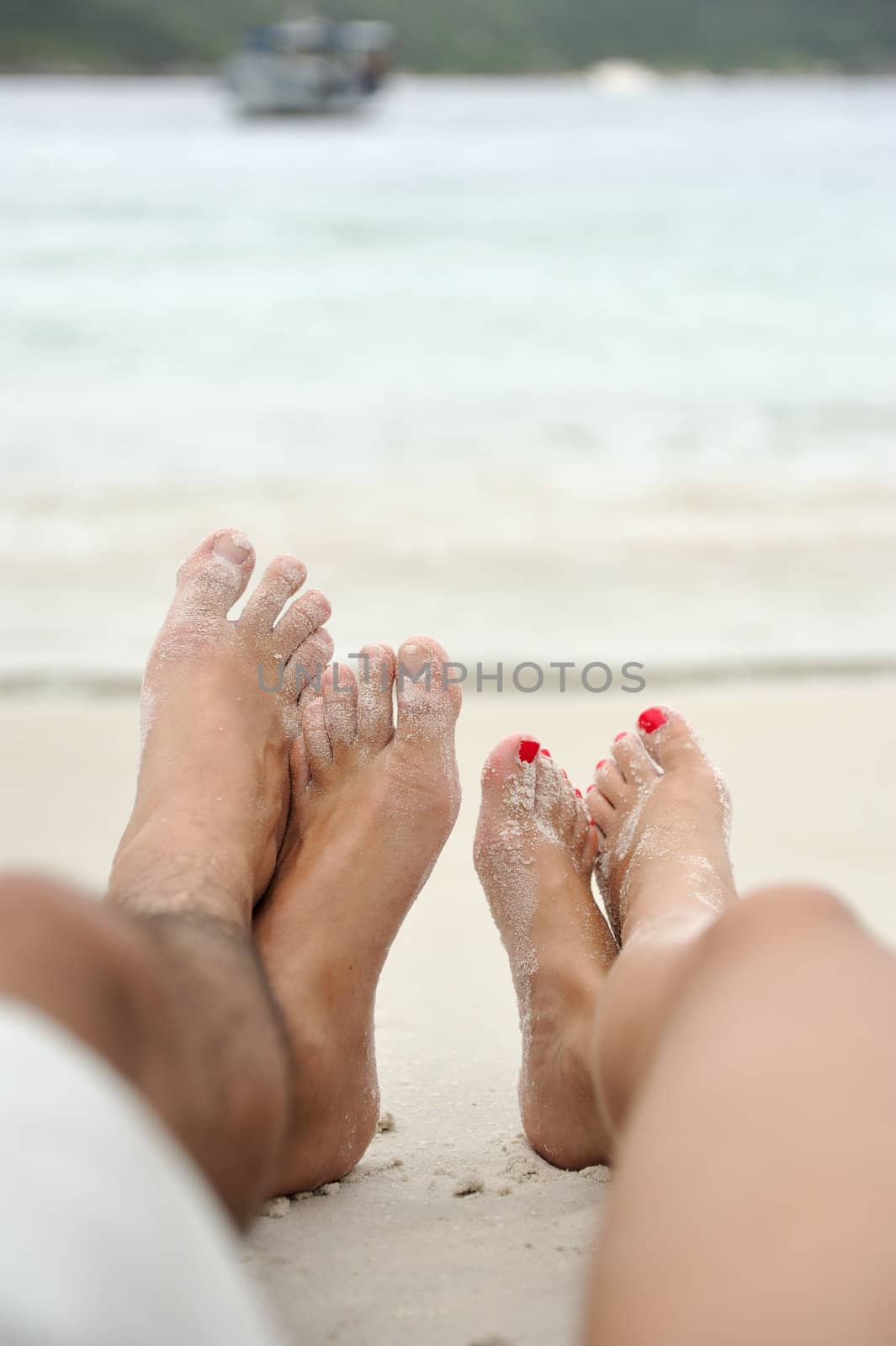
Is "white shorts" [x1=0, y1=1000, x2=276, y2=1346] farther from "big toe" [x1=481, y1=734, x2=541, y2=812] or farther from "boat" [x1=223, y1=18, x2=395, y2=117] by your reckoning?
"boat" [x1=223, y1=18, x2=395, y2=117]

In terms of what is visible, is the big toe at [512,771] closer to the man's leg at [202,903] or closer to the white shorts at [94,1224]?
the man's leg at [202,903]

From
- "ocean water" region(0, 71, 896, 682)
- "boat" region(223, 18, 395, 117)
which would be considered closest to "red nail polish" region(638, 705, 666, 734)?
"ocean water" region(0, 71, 896, 682)

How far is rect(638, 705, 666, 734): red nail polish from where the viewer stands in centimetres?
185

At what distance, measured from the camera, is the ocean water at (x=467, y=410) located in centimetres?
327

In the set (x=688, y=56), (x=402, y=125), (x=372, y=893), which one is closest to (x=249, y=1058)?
(x=372, y=893)

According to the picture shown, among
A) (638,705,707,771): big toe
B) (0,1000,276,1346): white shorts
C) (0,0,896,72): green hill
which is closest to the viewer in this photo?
(0,1000,276,1346): white shorts

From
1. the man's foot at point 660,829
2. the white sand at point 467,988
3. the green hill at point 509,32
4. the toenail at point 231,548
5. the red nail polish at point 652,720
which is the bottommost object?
the white sand at point 467,988

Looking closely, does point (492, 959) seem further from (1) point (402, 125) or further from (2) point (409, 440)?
(1) point (402, 125)

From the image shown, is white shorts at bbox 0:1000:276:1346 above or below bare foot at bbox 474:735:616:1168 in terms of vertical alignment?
above

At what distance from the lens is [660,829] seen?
159 cm

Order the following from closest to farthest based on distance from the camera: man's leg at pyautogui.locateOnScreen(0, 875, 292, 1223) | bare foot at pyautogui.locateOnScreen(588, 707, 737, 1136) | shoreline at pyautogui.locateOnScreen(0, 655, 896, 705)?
man's leg at pyautogui.locateOnScreen(0, 875, 292, 1223) → bare foot at pyautogui.locateOnScreen(588, 707, 737, 1136) → shoreline at pyautogui.locateOnScreen(0, 655, 896, 705)

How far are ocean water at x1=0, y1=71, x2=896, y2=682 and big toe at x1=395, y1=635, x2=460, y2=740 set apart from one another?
3.70ft

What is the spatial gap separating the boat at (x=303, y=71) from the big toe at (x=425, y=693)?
106ft

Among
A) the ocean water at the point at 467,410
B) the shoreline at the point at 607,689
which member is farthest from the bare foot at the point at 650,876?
the ocean water at the point at 467,410
